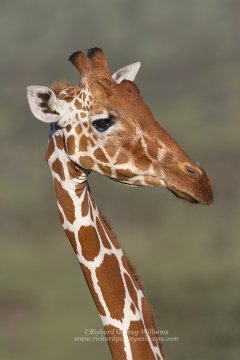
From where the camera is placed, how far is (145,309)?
8664mm

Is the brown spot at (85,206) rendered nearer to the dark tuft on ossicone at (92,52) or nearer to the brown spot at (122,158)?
the brown spot at (122,158)

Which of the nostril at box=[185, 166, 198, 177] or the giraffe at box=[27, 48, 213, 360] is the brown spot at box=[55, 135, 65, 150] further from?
the nostril at box=[185, 166, 198, 177]

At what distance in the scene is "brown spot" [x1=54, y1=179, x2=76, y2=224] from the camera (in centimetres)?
855

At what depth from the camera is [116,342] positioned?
8367mm

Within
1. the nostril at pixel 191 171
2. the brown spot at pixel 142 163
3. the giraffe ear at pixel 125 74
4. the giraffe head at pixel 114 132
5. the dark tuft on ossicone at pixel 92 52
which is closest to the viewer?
the nostril at pixel 191 171

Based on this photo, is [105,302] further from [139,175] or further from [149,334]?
[139,175]

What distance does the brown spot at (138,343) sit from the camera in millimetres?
8352

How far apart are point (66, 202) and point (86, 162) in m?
0.35

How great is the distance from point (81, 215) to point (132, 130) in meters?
0.76

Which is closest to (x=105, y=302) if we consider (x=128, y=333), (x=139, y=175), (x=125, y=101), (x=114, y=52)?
(x=128, y=333)

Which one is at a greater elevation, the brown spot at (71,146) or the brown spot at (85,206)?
the brown spot at (71,146)

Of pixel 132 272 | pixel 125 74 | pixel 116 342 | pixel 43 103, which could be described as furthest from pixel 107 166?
pixel 116 342

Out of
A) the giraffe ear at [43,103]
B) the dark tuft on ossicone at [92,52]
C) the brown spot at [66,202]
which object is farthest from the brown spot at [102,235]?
the dark tuft on ossicone at [92,52]

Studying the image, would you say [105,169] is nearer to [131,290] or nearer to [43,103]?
[43,103]
